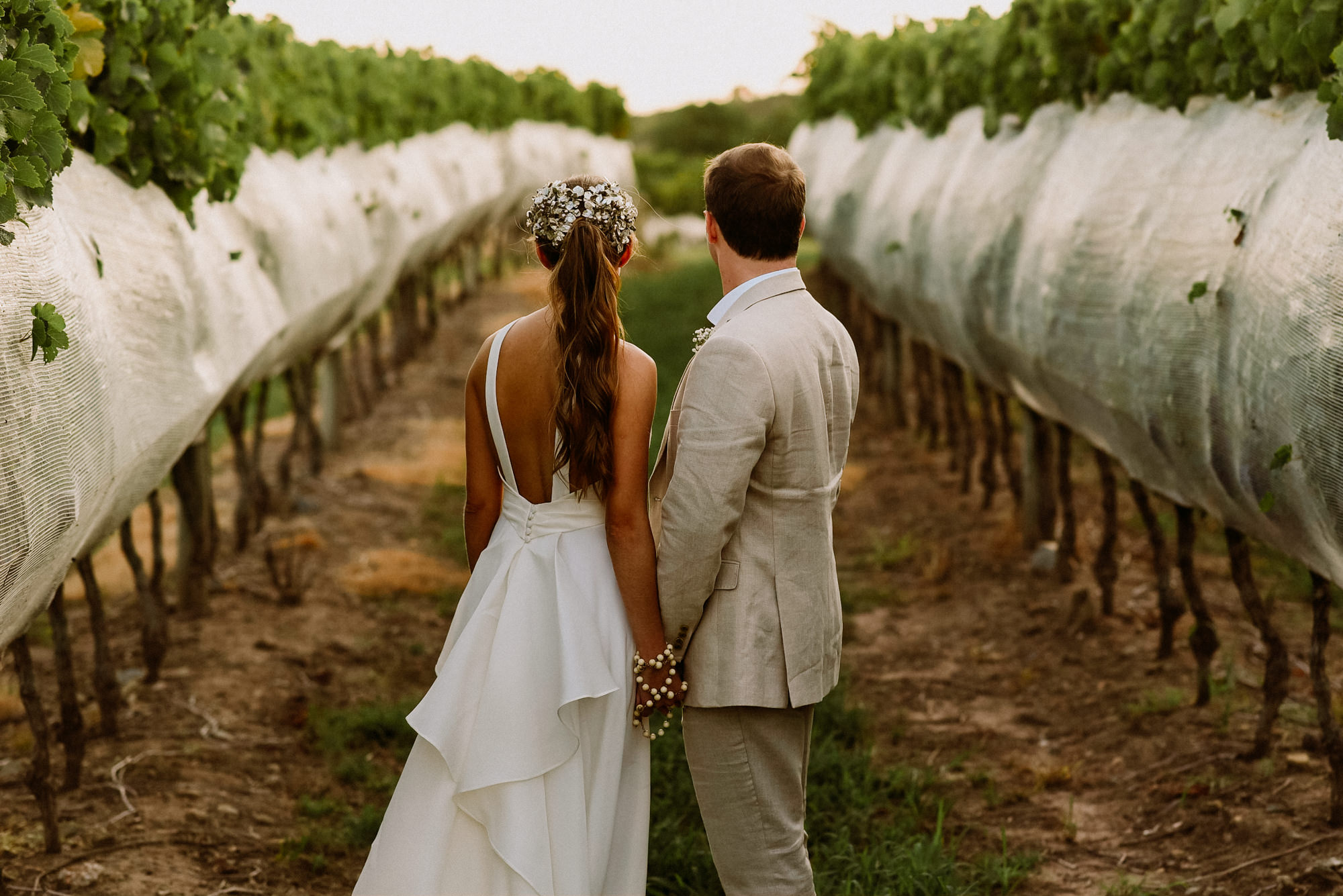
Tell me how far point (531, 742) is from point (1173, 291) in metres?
2.56

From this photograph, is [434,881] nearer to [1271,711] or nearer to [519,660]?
[519,660]

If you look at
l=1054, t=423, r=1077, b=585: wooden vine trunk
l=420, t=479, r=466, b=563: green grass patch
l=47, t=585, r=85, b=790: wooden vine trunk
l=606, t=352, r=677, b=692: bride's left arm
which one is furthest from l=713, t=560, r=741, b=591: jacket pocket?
l=420, t=479, r=466, b=563: green grass patch

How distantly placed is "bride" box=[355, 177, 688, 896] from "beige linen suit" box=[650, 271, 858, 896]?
13cm

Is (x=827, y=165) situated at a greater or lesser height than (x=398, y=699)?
greater

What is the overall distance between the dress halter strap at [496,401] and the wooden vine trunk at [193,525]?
3.20 m

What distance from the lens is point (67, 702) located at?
415cm

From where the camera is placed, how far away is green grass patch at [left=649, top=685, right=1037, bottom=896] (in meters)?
3.66

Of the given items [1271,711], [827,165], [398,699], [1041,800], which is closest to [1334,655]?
[1271,711]

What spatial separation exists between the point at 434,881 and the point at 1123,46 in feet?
13.4

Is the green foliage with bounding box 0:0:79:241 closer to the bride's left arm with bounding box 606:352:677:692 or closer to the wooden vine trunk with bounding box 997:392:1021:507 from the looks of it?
the bride's left arm with bounding box 606:352:677:692

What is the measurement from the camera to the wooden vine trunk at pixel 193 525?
5.85 metres

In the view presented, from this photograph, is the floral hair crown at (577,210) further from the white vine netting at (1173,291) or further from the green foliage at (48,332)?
the white vine netting at (1173,291)

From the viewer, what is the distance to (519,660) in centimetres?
281

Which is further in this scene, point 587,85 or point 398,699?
point 587,85
